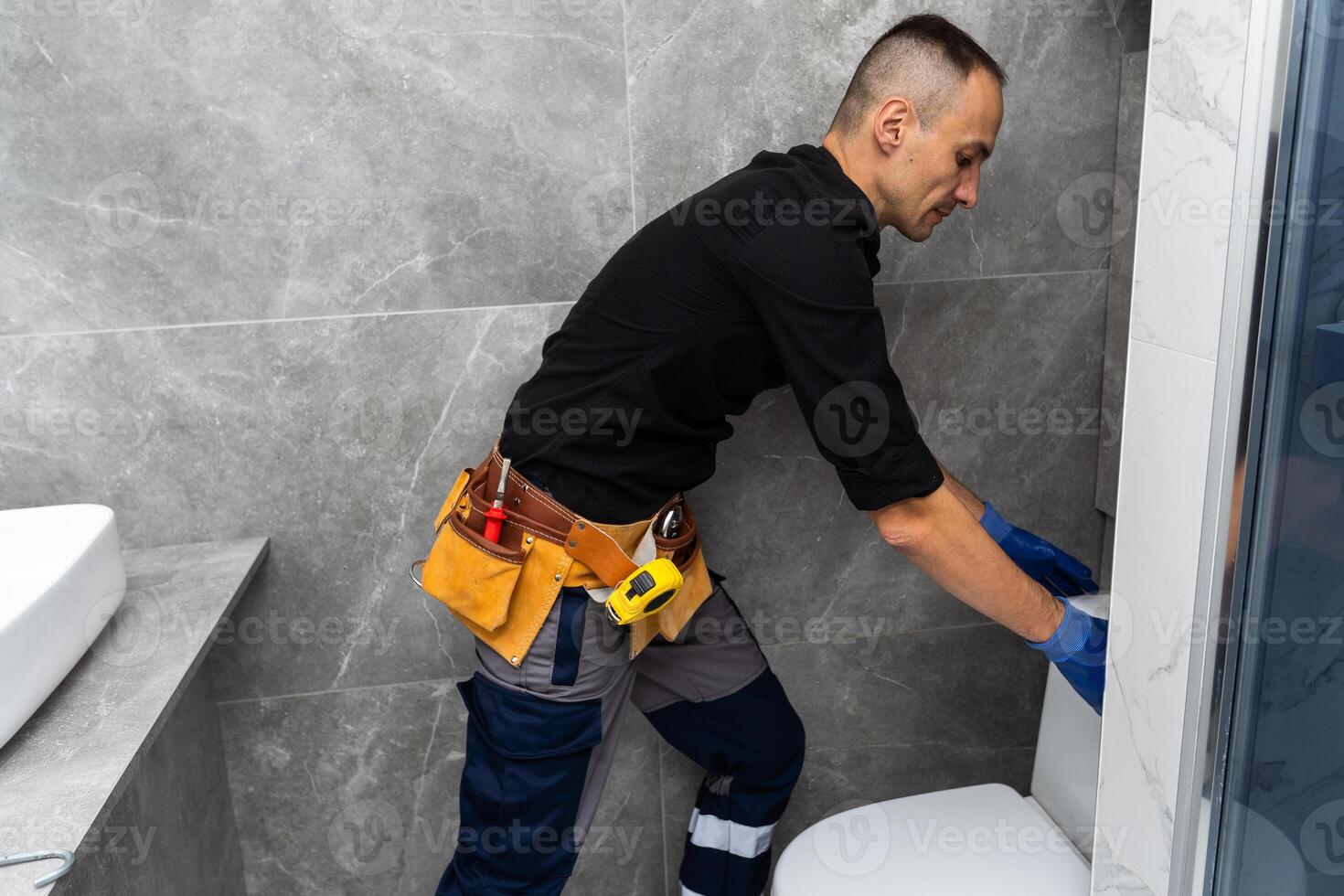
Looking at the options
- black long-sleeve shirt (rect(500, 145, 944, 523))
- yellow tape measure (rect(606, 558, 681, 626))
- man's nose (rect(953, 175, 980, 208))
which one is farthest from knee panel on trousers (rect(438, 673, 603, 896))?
man's nose (rect(953, 175, 980, 208))

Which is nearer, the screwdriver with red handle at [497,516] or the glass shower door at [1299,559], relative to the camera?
the glass shower door at [1299,559]

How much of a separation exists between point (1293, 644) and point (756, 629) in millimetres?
864

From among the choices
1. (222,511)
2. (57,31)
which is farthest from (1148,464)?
(57,31)

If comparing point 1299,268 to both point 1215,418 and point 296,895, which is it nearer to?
point 1215,418

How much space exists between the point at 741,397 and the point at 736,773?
0.62 metres

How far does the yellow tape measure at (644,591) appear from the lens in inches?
49.9

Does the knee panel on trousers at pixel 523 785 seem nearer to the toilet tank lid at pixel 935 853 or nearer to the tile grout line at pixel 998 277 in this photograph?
the toilet tank lid at pixel 935 853

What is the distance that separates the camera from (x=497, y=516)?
1301 mm

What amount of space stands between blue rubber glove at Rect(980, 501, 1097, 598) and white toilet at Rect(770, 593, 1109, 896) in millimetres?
45

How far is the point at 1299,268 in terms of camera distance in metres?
0.91

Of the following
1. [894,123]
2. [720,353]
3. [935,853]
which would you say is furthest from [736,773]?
[894,123]

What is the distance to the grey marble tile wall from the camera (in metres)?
1.41

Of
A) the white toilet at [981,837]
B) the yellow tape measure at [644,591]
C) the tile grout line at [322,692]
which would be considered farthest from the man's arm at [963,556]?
the tile grout line at [322,692]

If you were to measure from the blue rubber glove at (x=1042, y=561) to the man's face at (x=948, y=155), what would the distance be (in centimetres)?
43
